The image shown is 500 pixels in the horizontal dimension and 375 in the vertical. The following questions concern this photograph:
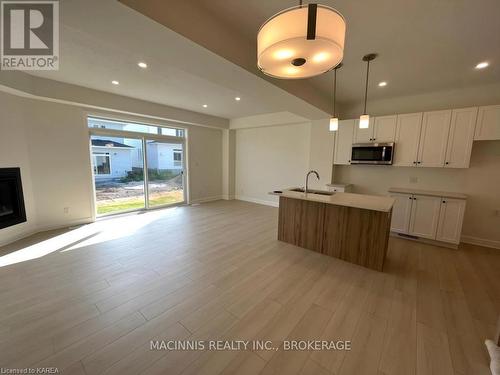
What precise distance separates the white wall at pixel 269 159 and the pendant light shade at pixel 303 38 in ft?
14.4

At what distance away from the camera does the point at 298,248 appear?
11.2ft

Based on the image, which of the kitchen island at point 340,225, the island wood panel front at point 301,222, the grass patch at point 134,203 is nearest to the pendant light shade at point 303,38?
the kitchen island at point 340,225

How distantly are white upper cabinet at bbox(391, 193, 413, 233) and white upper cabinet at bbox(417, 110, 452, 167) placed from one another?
0.67m

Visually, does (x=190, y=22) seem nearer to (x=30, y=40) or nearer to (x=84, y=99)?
(x=30, y=40)

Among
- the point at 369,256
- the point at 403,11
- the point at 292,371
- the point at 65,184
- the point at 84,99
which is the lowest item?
the point at 292,371

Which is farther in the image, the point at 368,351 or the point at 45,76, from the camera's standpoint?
the point at 45,76

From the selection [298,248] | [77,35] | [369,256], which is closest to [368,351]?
[369,256]

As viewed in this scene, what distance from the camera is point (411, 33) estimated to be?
6.88 feet

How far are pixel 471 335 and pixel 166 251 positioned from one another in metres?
3.56

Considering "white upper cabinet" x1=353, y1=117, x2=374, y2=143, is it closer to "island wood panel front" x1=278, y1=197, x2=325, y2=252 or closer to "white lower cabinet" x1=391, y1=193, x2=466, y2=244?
"white lower cabinet" x1=391, y1=193, x2=466, y2=244

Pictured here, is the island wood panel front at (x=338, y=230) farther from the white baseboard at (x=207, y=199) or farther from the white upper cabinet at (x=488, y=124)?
the white baseboard at (x=207, y=199)

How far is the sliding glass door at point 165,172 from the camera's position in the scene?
558 cm

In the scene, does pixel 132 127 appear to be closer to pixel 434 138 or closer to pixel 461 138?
pixel 434 138

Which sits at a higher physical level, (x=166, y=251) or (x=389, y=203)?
(x=389, y=203)
